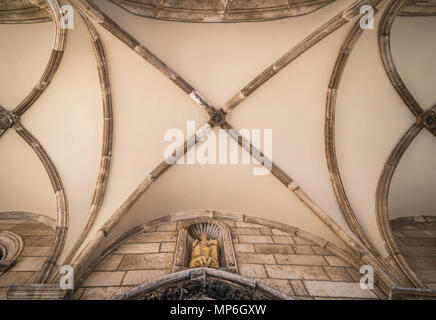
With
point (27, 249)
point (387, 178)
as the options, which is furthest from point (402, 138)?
point (27, 249)

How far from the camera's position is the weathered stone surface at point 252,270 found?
13.1 ft

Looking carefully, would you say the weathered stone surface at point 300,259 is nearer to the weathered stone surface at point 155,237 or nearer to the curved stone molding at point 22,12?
the weathered stone surface at point 155,237

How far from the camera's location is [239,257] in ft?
14.4

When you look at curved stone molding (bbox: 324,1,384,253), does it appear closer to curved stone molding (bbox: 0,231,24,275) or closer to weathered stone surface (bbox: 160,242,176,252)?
weathered stone surface (bbox: 160,242,176,252)

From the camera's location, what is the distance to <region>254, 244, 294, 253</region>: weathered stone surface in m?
4.65

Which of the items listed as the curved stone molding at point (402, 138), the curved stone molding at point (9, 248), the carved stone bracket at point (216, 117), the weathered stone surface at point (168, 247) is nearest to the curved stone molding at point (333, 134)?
the curved stone molding at point (402, 138)

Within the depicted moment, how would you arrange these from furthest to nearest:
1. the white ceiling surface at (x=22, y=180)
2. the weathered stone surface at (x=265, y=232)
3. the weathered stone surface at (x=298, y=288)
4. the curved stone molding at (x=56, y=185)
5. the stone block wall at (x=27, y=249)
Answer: the weathered stone surface at (x=265, y=232) < the white ceiling surface at (x=22, y=180) < the curved stone molding at (x=56, y=185) < the stone block wall at (x=27, y=249) < the weathered stone surface at (x=298, y=288)

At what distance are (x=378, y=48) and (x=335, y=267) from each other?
444 centimetres

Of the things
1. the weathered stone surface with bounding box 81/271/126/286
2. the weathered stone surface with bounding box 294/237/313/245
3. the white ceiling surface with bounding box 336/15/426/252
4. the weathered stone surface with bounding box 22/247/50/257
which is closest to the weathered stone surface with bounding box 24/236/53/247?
the weathered stone surface with bounding box 22/247/50/257

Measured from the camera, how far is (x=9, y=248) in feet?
15.0

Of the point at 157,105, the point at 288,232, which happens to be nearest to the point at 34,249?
the point at 157,105

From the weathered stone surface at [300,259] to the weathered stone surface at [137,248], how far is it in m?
2.44

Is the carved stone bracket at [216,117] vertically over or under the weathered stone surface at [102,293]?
over

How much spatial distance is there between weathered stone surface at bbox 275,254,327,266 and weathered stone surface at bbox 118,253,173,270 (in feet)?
6.90
